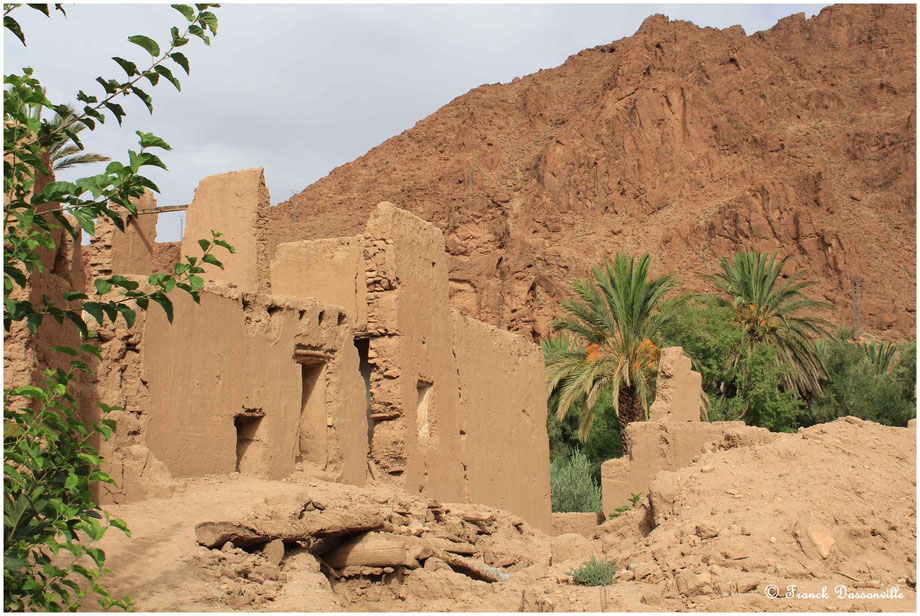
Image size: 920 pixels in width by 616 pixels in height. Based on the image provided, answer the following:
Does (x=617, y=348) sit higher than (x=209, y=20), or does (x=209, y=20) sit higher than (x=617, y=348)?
(x=209, y=20)

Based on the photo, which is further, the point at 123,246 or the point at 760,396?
the point at 760,396

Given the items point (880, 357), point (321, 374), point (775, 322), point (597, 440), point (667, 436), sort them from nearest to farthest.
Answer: point (321, 374) → point (667, 436) → point (775, 322) → point (597, 440) → point (880, 357)

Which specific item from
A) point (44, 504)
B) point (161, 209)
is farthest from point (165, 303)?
point (161, 209)

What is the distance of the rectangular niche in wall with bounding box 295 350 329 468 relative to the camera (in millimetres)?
10898

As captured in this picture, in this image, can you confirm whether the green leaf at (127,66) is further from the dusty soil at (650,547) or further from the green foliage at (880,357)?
the green foliage at (880,357)

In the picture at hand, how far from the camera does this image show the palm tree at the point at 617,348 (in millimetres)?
21906

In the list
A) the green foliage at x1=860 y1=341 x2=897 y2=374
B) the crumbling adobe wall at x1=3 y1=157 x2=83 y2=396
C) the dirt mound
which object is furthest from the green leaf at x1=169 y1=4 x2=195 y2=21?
the green foliage at x1=860 y1=341 x2=897 y2=374

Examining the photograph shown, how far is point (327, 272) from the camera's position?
12.3 meters

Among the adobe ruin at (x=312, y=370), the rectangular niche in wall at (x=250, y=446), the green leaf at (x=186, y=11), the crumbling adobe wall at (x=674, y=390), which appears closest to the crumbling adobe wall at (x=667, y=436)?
the crumbling adobe wall at (x=674, y=390)

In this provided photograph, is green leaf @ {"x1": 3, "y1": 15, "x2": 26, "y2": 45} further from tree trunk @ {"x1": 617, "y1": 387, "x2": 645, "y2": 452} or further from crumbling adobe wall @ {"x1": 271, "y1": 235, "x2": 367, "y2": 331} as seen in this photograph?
tree trunk @ {"x1": 617, "y1": 387, "x2": 645, "y2": 452}

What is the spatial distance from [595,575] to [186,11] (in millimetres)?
5209

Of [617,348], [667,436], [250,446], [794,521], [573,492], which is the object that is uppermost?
[617,348]

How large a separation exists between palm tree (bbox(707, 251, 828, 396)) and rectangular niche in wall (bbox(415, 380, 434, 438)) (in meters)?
15.1

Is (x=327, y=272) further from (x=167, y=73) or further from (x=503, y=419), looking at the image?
(x=167, y=73)
